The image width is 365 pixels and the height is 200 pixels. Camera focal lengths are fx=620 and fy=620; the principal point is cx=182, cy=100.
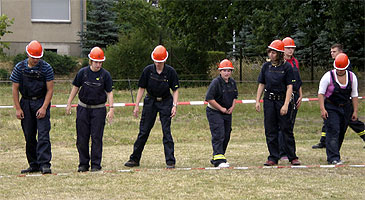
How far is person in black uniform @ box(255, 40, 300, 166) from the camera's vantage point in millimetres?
9875

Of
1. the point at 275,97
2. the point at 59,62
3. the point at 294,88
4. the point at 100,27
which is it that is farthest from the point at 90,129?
the point at 100,27

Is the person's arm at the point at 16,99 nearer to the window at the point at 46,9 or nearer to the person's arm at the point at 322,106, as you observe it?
the person's arm at the point at 322,106

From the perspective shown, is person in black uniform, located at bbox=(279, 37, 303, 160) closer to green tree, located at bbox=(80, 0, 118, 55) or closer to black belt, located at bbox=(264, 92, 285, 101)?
black belt, located at bbox=(264, 92, 285, 101)

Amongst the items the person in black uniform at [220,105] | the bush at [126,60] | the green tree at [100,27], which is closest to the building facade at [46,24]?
the green tree at [100,27]

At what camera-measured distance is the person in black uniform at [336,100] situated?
10.1 metres

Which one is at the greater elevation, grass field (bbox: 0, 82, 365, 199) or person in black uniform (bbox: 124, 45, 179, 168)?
person in black uniform (bbox: 124, 45, 179, 168)

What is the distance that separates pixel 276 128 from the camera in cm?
1015

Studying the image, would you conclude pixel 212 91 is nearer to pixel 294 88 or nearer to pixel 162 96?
pixel 162 96

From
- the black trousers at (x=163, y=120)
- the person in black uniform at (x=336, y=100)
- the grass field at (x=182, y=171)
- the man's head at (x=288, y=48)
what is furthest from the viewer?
the man's head at (x=288, y=48)

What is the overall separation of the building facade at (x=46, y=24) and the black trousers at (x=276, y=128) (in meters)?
28.8

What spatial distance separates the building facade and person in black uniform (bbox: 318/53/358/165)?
28918 millimetres

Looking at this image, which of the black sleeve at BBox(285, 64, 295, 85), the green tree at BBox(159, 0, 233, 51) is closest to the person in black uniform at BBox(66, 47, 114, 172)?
the black sleeve at BBox(285, 64, 295, 85)

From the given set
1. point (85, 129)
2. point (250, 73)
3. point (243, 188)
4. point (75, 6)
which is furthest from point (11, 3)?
point (243, 188)

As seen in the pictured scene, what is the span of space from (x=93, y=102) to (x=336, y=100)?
3973 millimetres
